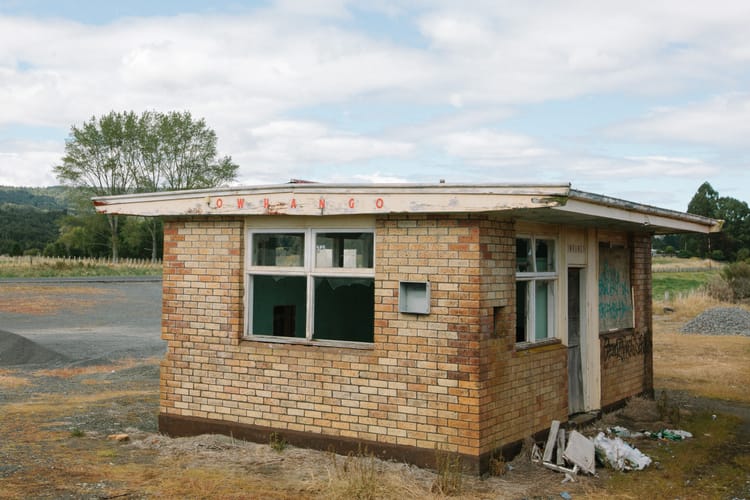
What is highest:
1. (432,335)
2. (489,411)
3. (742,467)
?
(432,335)

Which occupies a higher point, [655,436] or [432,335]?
[432,335]

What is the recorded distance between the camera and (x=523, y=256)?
869cm

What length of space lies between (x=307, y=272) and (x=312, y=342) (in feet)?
2.66

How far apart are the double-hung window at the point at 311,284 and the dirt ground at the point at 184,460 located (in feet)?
4.82

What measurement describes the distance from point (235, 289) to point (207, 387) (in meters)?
1.28

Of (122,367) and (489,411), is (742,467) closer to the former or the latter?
(489,411)

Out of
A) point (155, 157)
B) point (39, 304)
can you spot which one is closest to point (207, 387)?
point (39, 304)

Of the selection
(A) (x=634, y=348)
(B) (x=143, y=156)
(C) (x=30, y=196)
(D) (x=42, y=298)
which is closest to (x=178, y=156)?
(B) (x=143, y=156)

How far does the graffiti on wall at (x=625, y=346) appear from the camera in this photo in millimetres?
10586

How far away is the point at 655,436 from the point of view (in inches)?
380

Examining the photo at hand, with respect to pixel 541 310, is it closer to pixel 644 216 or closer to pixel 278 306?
pixel 644 216

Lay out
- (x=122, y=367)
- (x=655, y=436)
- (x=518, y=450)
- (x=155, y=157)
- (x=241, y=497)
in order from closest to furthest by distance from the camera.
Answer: (x=241, y=497) → (x=518, y=450) → (x=655, y=436) → (x=122, y=367) → (x=155, y=157)

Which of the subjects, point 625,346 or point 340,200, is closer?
point 340,200

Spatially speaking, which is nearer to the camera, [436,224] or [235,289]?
[436,224]
